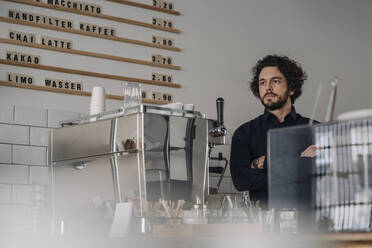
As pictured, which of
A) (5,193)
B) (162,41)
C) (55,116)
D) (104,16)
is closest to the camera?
(5,193)

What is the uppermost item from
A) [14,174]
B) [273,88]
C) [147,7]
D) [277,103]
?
[147,7]

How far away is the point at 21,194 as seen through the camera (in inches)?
144

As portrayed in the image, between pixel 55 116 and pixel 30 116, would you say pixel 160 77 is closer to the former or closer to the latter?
pixel 55 116

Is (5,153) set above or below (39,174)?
above

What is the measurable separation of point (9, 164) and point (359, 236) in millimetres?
2431

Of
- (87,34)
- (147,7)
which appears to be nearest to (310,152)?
(87,34)

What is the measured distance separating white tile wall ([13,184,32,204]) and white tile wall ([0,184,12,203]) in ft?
0.10

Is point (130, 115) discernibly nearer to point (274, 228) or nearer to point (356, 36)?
point (274, 228)

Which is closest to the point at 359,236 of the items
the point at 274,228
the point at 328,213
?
the point at 328,213

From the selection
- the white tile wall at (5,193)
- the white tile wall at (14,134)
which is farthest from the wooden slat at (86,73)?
the white tile wall at (5,193)

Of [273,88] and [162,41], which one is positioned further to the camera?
[162,41]

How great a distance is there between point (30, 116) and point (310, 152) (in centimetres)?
236

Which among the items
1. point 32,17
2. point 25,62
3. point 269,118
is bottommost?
point 269,118

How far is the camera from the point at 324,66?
210 inches
